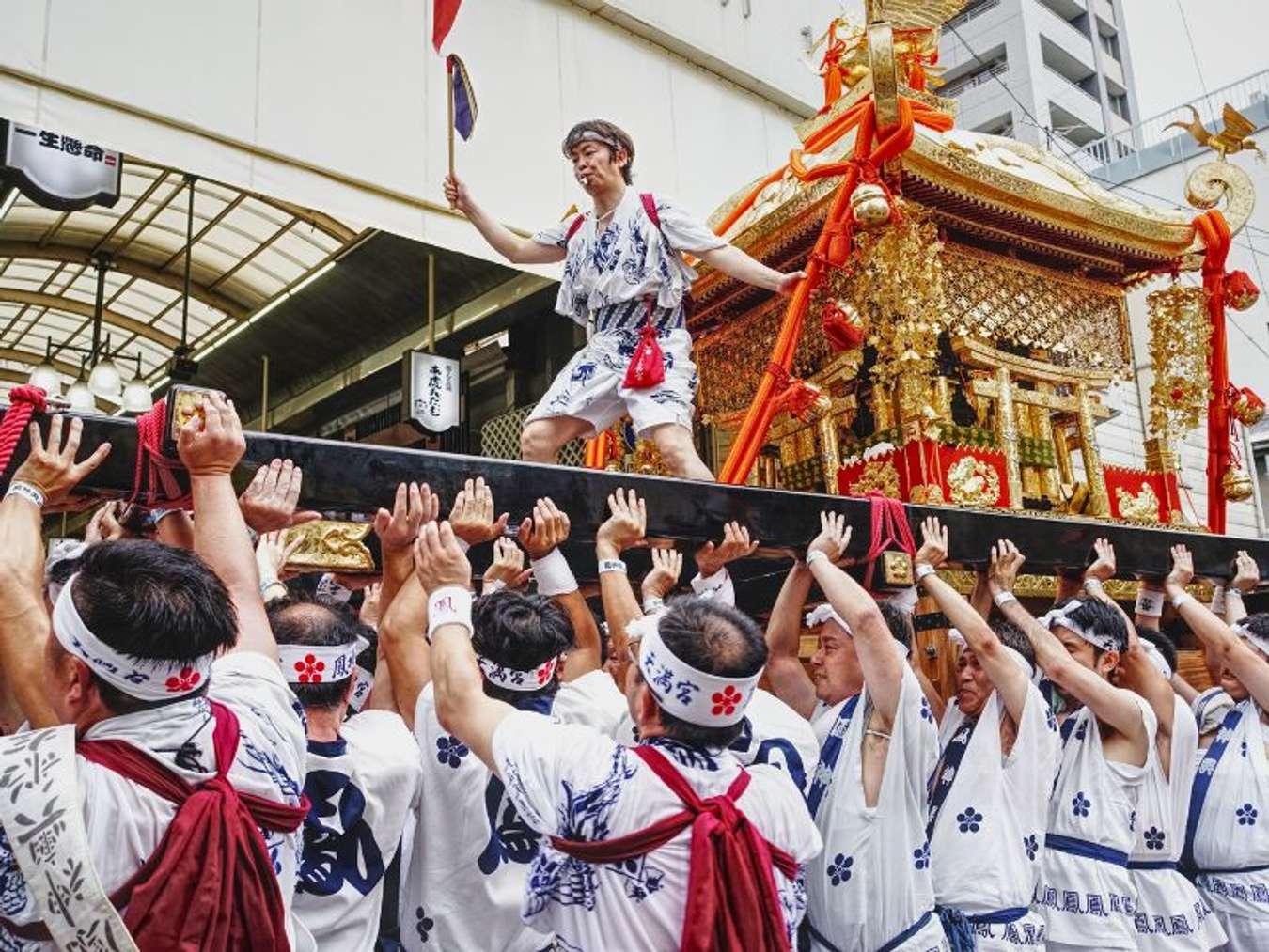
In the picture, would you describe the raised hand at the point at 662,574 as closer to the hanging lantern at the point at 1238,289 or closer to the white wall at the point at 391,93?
the white wall at the point at 391,93

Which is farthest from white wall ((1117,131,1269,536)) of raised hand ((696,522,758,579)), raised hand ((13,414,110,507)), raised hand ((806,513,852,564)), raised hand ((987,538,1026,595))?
raised hand ((13,414,110,507))

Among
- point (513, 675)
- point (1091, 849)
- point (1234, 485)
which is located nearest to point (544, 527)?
point (513, 675)

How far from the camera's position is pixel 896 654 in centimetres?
306

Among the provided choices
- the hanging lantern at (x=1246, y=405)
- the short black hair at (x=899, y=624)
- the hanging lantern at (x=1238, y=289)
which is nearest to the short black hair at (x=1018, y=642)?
the short black hair at (x=899, y=624)

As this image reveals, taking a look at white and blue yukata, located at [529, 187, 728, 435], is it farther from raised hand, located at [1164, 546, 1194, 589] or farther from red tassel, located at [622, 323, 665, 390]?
raised hand, located at [1164, 546, 1194, 589]

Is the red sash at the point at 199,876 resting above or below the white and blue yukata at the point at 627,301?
below

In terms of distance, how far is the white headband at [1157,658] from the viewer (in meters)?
4.22

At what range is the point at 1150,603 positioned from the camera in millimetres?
5285

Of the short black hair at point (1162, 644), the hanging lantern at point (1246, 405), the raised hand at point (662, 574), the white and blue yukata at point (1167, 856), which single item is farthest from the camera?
the hanging lantern at point (1246, 405)

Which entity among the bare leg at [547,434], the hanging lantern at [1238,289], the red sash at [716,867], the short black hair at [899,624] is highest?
the hanging lantern at [1238,289]

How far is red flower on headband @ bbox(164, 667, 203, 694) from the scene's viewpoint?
1792mm

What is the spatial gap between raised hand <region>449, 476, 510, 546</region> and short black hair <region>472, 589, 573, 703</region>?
247mm

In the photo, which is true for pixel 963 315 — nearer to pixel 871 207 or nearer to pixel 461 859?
pixel 871 207

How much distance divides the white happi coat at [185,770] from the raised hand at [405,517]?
0.83 meters
